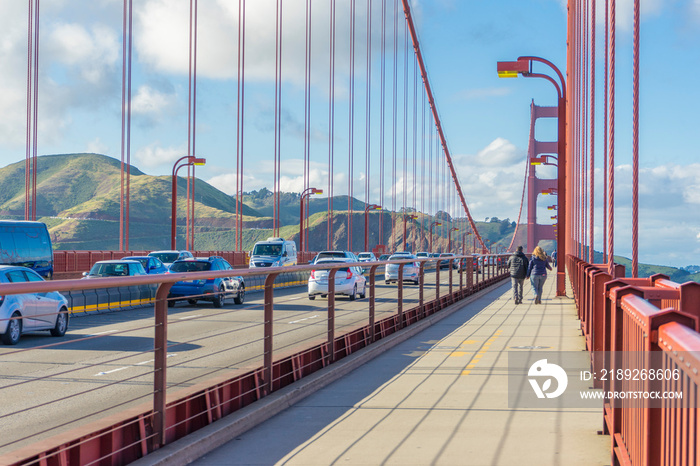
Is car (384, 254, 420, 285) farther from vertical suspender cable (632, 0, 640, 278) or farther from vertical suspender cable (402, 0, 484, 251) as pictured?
vertical suspender cable (402, 0, 484, 251)

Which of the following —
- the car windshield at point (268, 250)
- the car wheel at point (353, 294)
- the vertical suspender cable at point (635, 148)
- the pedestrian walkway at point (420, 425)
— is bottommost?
the car wheel at point (353, 294)

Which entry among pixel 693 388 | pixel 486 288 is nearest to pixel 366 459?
pixel 693 388

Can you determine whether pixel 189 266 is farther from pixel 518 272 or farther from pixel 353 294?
pixel 518 272

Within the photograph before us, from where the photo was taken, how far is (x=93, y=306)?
60.4 ft

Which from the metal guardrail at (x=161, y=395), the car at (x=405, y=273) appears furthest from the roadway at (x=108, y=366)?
the car at (x=405, y=273)

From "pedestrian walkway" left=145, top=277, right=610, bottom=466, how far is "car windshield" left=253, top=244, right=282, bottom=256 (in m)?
30.9

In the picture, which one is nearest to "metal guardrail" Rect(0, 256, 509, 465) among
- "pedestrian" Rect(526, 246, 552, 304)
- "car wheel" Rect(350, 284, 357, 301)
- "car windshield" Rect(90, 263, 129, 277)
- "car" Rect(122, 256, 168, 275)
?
"pedestrian" Rect(526, 246, 552, 304)

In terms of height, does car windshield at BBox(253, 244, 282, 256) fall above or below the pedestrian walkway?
above

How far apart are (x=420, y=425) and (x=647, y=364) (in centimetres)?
343

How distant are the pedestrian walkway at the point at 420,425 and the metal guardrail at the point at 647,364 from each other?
63 cm

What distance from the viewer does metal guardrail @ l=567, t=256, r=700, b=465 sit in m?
2.47

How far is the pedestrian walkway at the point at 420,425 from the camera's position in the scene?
549 cm

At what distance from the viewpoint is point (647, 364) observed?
328 centimetres

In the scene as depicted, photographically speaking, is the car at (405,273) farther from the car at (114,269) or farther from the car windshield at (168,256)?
the car at (114,269)
